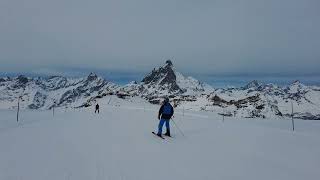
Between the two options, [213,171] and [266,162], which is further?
[266,162]

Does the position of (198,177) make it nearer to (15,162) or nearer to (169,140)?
(15,162)

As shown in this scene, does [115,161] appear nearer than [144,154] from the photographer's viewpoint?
Yes

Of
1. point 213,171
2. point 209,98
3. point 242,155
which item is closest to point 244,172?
point 213,171

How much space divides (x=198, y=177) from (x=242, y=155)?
364 centimetres

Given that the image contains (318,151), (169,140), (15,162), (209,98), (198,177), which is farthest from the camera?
(209,98)

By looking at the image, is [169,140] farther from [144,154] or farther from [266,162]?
[266,162]

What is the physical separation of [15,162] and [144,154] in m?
4.17

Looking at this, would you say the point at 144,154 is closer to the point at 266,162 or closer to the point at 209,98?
the point at 266,162

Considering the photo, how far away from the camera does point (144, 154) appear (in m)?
11.7

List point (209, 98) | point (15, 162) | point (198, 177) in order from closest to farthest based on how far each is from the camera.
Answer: point (198, 177) → point (15, 162) → point (209, 98)

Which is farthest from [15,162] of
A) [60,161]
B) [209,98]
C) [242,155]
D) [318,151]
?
[209,98]

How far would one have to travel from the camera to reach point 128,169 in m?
9.48

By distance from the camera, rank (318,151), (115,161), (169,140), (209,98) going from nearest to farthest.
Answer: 1. (115,161)
2. (318,151)
3. (169,140)
4. (209,98)

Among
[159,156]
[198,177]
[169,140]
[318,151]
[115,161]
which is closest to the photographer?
[198,177]
